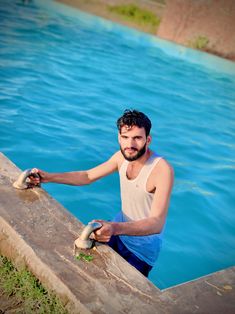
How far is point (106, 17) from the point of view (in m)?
30.6

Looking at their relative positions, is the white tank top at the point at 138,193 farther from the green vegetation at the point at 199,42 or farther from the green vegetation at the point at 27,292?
the green vegetation at the point at 199,42

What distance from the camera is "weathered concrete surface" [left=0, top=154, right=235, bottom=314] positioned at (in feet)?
7.64

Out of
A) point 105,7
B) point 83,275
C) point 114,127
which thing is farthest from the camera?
point 105,7

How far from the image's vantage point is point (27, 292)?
247 cm

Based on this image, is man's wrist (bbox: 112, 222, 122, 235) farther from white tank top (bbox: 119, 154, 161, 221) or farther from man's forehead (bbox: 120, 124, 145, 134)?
man's forehead (bbox: 120, 124, 145, 134)

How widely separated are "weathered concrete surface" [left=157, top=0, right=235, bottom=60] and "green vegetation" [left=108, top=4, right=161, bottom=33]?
191 cm

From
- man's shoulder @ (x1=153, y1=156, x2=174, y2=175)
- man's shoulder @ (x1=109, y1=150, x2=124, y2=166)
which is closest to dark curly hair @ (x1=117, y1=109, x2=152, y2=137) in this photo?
man's shoulder @ (x1=153, y1=156, x2=174, y2=175)

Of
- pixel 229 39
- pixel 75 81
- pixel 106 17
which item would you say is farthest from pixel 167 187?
pixel 106 17

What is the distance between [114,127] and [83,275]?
6.20m

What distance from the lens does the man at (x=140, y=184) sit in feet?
9.96

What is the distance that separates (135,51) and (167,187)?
16242 mm

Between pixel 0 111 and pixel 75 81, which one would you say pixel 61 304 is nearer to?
pixel 0 111

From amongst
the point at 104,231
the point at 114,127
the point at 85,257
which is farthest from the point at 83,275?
the point at 114,127

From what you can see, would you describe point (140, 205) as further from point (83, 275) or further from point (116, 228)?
point (83, 275)
